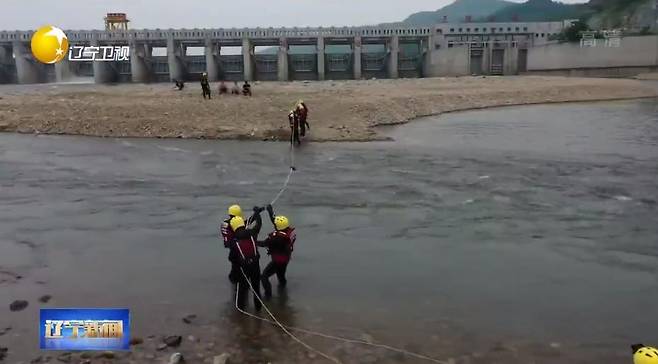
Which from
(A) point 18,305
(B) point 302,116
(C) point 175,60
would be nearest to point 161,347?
(A) point 18,305

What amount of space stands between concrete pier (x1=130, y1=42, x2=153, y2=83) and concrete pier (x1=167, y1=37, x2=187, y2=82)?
330cm

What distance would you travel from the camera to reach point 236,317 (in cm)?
772

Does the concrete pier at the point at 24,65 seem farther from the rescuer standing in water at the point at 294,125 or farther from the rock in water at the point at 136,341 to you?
the rock in water at the point at 136,341

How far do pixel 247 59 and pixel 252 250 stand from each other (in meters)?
65.3

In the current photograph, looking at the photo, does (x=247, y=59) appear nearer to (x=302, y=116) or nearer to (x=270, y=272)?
(x=302, y=116)

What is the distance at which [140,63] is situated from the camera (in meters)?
69.8

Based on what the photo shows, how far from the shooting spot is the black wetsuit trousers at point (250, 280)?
7766mm

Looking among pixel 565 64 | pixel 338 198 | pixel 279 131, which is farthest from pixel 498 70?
pixel 338 198

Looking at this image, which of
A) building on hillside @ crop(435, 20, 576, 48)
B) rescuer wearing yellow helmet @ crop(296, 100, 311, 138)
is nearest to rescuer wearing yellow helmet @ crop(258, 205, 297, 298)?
rescuer wearing yellow helmet @ crop(296, 100, 311, 138)

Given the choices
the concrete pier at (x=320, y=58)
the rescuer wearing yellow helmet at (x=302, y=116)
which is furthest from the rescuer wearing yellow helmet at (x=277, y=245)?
the concrete pier at (x=320, y=58)

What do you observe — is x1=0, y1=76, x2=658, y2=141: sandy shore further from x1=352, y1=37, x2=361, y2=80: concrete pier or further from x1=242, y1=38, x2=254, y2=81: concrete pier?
x1=352, y1=37, x2=361, y2=80: concrete pier

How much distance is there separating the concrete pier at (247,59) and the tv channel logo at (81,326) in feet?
219

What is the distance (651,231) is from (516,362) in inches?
273

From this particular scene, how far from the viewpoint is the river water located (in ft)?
24.5
